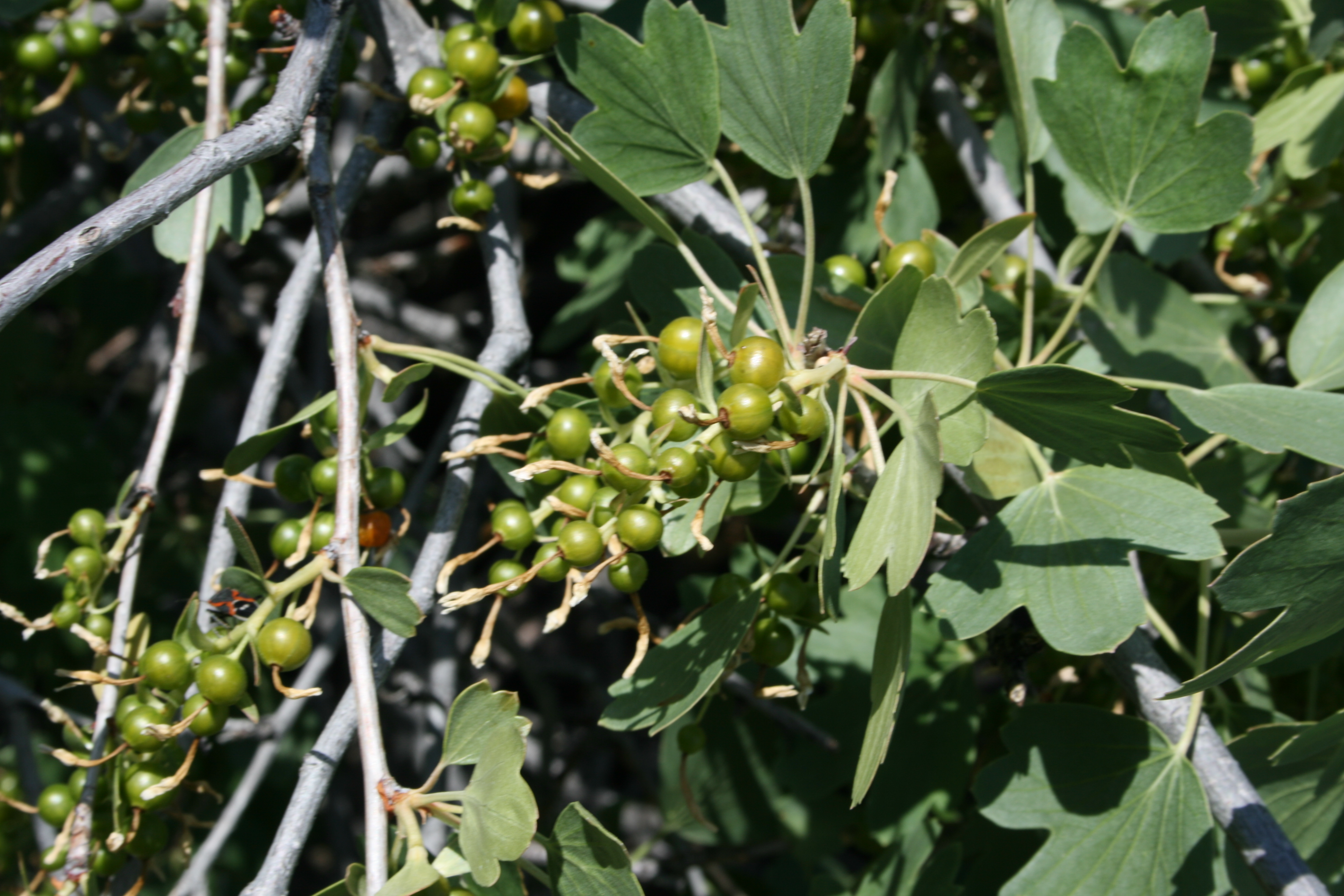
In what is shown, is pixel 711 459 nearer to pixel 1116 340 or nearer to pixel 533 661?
pixel 1116 340

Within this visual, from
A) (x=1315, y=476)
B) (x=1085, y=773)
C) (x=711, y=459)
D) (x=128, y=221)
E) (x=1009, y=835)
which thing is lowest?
(x=1009, y=835)

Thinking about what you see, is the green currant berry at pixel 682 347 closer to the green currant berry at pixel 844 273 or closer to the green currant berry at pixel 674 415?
the green currant berry at pixel 674 415

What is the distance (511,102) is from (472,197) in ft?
0.53

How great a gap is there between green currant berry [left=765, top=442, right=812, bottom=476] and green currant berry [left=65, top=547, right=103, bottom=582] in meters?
0.88

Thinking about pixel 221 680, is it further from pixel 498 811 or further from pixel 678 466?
pixel 678 466

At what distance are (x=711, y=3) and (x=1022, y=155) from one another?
597 mm

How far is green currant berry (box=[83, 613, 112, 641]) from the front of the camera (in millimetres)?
1176

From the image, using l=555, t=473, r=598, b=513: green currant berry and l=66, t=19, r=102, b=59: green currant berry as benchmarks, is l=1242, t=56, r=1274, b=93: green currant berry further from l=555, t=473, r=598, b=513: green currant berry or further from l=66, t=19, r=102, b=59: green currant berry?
l=66, t=19, r=102, b=59: green currant berry

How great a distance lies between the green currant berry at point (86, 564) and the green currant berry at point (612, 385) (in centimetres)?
69

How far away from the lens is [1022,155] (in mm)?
1438

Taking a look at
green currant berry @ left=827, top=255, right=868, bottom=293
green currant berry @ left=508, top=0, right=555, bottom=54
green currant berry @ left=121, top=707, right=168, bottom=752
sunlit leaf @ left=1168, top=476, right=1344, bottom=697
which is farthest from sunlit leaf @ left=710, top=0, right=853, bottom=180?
green currant berry @ left=121, top=707, right=168, bottom=752

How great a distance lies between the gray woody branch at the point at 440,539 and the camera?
40.1 inches

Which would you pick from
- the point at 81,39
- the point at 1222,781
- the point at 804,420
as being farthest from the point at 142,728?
the point at 1222,781

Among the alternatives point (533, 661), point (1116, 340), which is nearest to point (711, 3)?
point (1116, 340)
